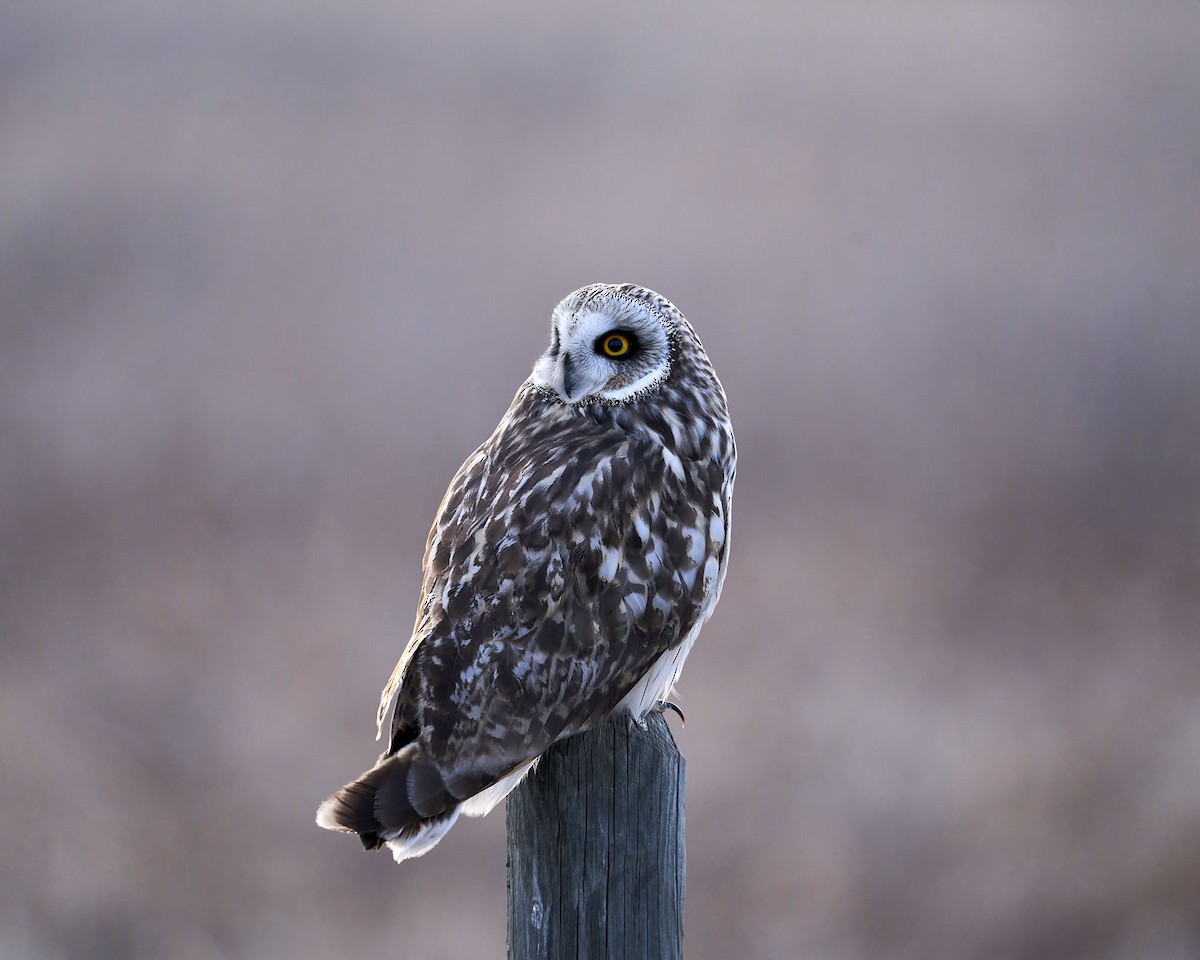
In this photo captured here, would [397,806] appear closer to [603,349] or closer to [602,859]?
[602,859]

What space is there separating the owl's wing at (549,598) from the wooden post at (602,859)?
110 mm

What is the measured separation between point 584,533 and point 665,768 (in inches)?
18.7

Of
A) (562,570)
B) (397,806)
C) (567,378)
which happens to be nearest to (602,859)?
(397,806)

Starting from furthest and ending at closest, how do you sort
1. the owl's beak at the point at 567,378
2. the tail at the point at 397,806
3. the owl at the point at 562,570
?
the owl's beak at the point at 567,378 < the owl at the point at 562,570 < the tail at the point at 397,806

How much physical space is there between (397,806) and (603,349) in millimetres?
1074

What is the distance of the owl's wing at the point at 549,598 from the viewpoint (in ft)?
6.74

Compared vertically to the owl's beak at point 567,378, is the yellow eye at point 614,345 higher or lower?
higher

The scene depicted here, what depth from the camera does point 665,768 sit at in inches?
80.8

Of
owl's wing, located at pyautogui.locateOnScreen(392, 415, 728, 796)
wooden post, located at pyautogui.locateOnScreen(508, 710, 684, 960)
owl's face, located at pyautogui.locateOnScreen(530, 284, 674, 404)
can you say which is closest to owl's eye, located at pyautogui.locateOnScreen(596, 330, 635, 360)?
owl's face, located at pyautogui.locateOnScreen(530, 284, 674, 404)

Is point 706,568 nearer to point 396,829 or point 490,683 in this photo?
point 490,683

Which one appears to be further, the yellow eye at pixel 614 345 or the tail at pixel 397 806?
the yellow eye at pixel 614 345

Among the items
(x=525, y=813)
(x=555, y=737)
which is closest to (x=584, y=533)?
(x=555, y=737)

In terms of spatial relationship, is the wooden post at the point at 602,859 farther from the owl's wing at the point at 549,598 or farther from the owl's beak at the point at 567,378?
the owl's beak at the point at 567,378

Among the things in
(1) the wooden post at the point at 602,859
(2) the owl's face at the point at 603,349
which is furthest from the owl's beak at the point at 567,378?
(1) the wooden post at the point at 602,859
